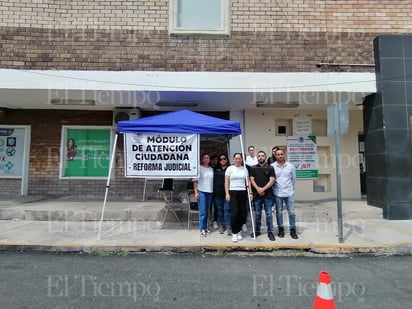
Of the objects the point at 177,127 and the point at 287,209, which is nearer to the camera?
the point at 287,209

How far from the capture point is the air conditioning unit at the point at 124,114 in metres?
10.5

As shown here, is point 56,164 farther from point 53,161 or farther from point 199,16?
point 199,16

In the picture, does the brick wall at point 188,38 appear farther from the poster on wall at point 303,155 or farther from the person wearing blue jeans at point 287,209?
the person wearing blue jeans at point 287,209

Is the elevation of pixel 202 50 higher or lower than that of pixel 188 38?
lower

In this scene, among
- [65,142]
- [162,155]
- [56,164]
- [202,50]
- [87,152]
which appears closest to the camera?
[162,155]

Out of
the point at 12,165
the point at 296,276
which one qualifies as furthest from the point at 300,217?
the point at 12,165

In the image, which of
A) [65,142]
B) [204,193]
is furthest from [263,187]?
[65,142]

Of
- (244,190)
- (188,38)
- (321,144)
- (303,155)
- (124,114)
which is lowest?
(244,190)

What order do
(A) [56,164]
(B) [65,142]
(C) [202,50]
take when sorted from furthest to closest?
(B) [65,142] → (A) [56,164] → (C) [202,50]

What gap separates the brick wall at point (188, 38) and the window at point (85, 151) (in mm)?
2368

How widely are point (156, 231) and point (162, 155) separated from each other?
1704mm

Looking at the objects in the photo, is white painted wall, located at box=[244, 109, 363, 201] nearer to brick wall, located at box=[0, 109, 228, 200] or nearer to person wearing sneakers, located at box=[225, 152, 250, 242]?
brick wall, located at box=[0, 109, 228, 200]

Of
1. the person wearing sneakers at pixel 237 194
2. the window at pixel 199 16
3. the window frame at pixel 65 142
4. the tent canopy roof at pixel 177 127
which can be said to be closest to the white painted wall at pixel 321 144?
the window at pixel 199 16

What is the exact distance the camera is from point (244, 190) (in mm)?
6461
